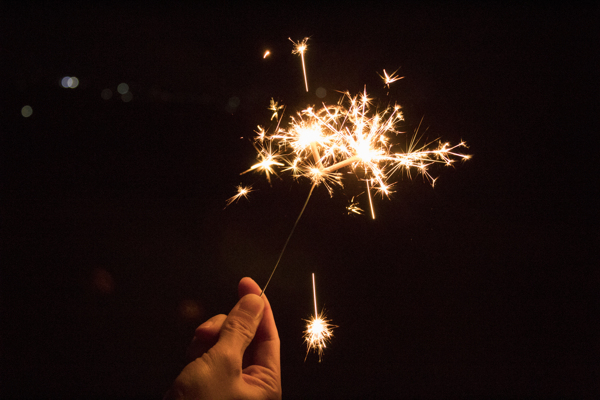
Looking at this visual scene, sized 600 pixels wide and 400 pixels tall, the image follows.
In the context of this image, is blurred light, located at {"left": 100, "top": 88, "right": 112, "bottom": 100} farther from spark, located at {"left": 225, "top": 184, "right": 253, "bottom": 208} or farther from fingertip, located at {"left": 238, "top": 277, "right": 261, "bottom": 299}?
fingertip, located at {"left": 238, "top": 277, "right": 261, "bottom": 299}

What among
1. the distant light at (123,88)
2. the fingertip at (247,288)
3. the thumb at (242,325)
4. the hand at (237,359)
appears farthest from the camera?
the distant light at (123,88)

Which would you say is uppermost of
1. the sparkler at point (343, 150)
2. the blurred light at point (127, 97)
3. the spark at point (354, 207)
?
the blurred light at point (127, 97)

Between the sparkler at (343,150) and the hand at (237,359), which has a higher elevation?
the sparkler at (343,150)

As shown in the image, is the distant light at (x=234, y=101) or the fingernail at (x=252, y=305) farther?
the distant light at (x=234, y=101)

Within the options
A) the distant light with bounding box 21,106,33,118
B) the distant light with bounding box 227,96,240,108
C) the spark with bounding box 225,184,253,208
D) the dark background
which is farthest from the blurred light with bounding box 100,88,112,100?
the spark with bounding box 225,184,253,208

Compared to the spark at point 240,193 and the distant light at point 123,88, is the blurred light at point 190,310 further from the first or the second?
the distant light at point 123,88

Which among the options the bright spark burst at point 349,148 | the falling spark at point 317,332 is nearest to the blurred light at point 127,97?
the bright spark burst at point 349,148
